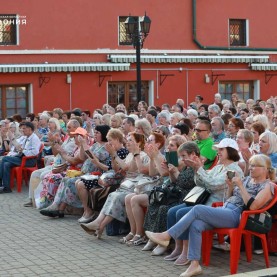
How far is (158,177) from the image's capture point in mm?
10844

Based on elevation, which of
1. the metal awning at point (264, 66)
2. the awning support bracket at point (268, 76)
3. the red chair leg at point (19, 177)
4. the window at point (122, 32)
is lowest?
the red chair leg at point (19, 177)

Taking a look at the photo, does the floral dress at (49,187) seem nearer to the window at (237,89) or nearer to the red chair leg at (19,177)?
the red chair leg at (19,177)

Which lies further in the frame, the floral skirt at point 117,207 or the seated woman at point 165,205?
the floral skirt at point 117,207

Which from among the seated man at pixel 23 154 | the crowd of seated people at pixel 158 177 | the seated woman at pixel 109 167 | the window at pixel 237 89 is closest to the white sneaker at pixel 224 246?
the crowd of seated people at pixel 158 177

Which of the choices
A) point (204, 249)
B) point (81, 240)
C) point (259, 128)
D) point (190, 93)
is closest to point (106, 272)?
point (204, 249)

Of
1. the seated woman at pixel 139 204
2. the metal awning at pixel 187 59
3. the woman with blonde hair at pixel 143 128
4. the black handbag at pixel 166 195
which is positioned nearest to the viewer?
the black handbag at pixel 166 195

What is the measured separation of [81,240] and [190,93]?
20.2 m

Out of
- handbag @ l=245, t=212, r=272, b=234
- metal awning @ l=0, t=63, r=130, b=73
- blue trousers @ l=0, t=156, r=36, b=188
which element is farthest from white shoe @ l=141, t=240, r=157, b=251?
metal awning @ l=0, t=63, r=130, b=73

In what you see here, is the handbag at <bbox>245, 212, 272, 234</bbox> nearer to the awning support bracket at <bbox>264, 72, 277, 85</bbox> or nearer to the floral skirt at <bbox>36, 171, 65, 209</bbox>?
the floral skirt at <bbox>36, 171, 65, 209</bbox>

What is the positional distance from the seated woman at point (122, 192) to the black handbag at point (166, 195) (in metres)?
0.81

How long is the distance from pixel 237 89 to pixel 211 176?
2275cm

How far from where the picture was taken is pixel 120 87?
29625 mm

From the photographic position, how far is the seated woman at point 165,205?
10.0 meters

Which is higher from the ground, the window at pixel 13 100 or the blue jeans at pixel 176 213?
the window at pixel 13 100
